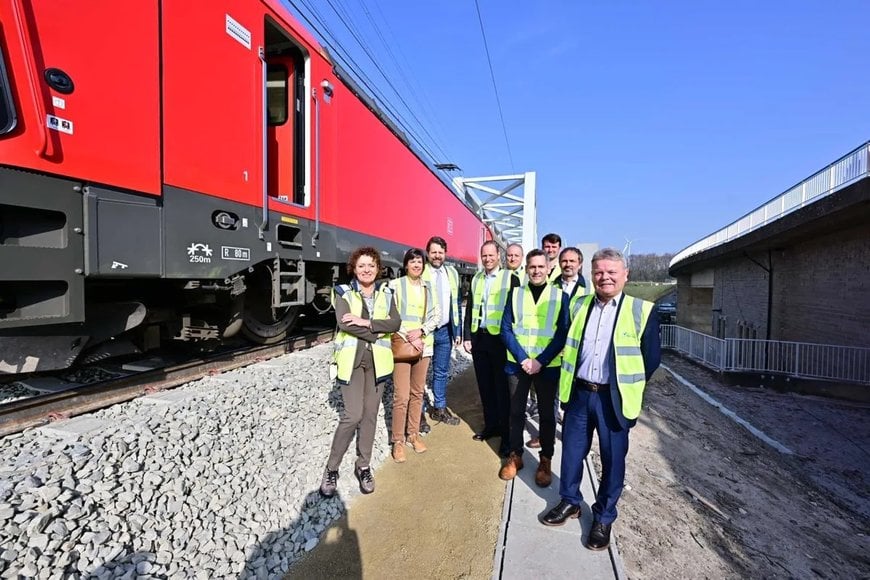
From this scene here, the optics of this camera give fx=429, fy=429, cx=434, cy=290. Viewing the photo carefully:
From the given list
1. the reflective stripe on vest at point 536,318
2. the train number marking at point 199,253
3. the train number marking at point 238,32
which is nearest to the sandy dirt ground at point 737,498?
the reflective stripe on vest at point 536,318

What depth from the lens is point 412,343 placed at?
355 cm

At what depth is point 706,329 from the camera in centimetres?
2883

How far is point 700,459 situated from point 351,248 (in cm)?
516

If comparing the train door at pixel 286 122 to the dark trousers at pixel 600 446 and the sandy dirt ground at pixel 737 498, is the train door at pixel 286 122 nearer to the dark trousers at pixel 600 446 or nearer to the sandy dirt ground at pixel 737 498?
the dark trousers at pixel 600 446

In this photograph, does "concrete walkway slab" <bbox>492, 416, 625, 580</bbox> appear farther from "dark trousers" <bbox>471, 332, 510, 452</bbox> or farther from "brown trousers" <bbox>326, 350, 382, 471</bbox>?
"brown trousers" <bbox>326, 350, 382, 471</bbox>

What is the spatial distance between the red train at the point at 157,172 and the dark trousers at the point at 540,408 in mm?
2587

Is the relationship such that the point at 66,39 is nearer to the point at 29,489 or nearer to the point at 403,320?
the point at 29,489

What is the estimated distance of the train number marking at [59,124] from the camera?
2447 mm

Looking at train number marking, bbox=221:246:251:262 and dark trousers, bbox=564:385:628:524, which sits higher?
train number marking, bbox=221:246:251:262

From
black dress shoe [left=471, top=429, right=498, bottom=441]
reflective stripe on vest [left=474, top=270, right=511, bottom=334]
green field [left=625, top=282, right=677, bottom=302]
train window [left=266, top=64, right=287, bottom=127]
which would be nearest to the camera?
reflective stripe on vest [left=474, top=270, right=511, bottom=334]

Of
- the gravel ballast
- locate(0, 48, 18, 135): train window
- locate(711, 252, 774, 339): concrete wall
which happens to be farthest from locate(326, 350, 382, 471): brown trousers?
locate(711, 252, 774, 339): concrete wall

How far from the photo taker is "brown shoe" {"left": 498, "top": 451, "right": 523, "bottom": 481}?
3.31 m

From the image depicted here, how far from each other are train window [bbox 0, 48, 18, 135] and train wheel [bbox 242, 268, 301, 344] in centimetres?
233

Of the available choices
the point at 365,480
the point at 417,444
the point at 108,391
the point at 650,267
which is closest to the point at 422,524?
the point at 365,480
